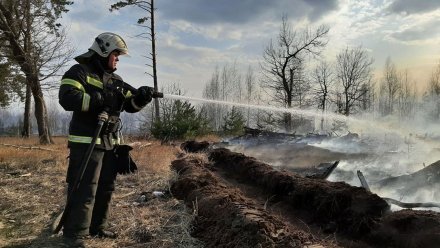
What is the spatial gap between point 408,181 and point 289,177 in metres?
2.64

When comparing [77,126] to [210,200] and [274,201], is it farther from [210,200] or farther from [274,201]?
[274,201]

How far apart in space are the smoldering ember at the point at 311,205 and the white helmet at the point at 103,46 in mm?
2181

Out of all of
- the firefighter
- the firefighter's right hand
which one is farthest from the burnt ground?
the firefighter's right hand

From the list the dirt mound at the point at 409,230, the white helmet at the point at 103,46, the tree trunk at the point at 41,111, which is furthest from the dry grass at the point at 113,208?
the tree trunk at the point at 41,111

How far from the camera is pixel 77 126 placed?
4539 mm

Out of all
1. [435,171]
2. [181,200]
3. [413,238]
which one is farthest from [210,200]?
[435,171]

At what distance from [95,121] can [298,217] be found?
3542 millimetres

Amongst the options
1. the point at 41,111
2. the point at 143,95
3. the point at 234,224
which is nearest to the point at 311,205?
the point at 234,224

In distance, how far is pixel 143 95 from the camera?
16.0 ft

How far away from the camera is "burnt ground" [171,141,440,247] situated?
12.5 ft

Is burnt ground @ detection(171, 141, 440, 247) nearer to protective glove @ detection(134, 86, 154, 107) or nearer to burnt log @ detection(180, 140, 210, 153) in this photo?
protective glove @ detection(134, 86, 154, 107)

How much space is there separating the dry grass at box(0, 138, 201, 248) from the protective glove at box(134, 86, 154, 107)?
57.2 inches

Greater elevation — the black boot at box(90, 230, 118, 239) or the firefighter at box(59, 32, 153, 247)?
the firefighter at box(59, 32, 153, 247)

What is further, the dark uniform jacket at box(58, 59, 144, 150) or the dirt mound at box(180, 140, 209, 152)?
the dirt mound at box(180, 140, 209, 152)
